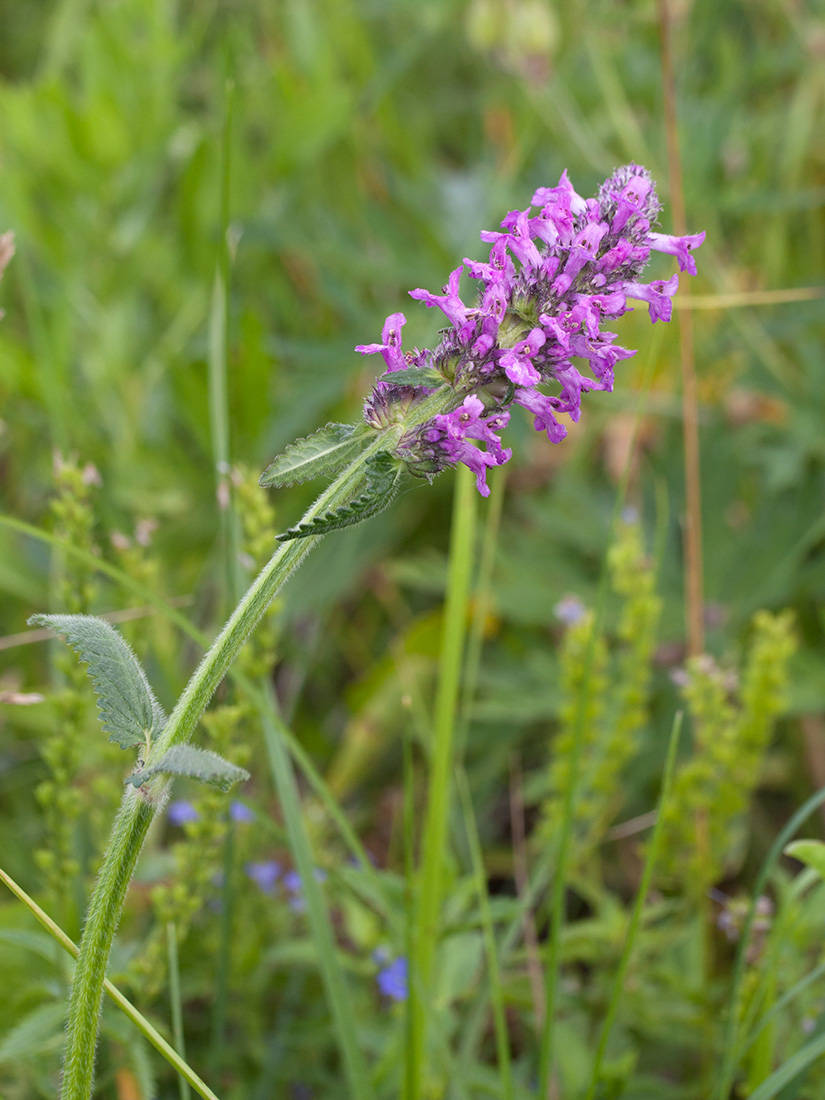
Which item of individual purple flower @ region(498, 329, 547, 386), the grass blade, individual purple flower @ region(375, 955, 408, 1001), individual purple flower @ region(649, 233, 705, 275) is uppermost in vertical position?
individual purple flower @ region(649, 233, 705, 275)

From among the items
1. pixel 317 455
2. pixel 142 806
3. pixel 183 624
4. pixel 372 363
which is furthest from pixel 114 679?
pixel 372 363

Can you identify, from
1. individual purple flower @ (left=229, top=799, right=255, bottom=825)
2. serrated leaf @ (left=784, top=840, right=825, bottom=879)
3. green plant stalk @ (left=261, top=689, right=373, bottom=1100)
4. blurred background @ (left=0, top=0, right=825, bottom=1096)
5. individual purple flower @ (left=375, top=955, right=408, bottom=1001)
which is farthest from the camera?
blurred background @ (left=0, top=0, right=825, bottom=1096)

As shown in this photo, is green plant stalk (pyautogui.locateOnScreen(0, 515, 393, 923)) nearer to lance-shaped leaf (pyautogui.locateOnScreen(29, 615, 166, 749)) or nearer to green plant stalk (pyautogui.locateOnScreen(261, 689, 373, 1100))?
green plant stalk (pyautogui.locateOnScreen(261, 689, 373, 1100))

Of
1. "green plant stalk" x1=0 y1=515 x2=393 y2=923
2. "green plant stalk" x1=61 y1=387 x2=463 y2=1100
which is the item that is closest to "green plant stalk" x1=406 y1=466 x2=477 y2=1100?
"green plant stalk" x1=0 y1=515 x2=393 y2=923

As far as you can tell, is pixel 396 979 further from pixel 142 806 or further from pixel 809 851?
pixel 142 806

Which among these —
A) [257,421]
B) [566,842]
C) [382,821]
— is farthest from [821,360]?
[566,842]

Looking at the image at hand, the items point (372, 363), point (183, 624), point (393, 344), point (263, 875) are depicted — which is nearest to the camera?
point (393, 344)
